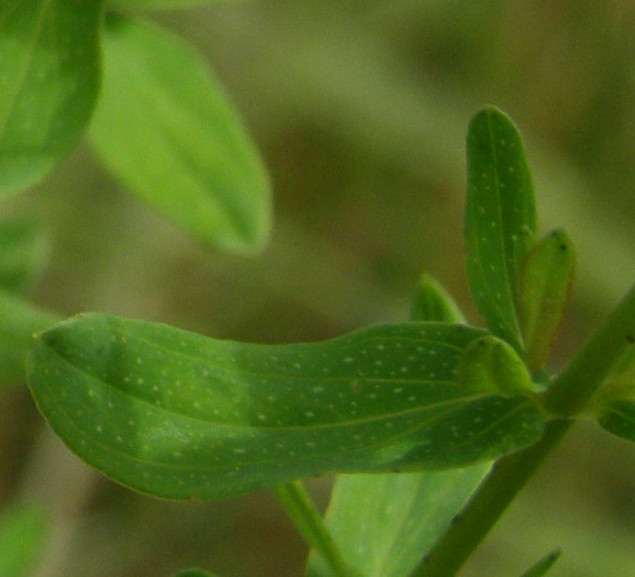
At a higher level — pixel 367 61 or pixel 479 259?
pixel 479 259

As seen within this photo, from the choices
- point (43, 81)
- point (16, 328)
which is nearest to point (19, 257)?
point (16, 328)

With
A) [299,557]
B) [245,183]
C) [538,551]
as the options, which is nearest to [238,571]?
[299,557]

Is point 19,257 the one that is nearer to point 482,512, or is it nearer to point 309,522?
point 309,522

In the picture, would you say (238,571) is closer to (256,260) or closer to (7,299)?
(256,260)

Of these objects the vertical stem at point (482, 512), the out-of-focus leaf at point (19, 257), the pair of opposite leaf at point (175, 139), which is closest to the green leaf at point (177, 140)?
the pair of opposite leaf at point (175, 139)

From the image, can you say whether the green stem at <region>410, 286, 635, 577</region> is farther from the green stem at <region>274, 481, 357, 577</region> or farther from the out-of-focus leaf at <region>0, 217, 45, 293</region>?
the out-of-focus leaf at <region>0, 217, 45, 293</region>

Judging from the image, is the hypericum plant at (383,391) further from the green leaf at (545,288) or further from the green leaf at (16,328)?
the green leaf at (16,328)

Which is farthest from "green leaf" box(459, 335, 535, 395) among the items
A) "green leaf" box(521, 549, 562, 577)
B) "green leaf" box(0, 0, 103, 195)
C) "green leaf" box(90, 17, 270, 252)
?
"green leaf" box(90, 17, 270, 252)
